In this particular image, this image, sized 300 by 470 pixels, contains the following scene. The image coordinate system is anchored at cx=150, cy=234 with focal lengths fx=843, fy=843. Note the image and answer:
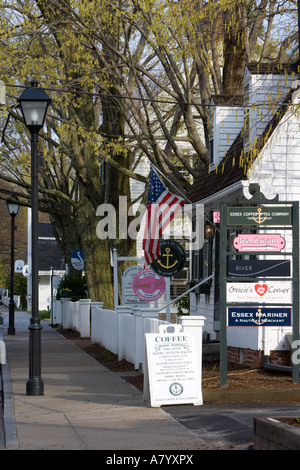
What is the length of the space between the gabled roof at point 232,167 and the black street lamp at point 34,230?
328cm

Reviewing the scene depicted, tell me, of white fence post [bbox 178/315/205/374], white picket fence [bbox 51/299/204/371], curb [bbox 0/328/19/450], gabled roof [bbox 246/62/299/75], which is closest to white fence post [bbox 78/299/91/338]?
white picket fence [bbox 51/299/204/371]

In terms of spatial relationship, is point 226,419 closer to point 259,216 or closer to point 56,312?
point 259,216

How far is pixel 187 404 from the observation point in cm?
1251

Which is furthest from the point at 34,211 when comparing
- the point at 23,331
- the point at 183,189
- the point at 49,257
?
the point at 49,257

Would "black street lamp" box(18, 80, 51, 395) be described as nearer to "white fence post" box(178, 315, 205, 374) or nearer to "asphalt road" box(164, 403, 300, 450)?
"white fence post" box(178, 315, 205, 374)

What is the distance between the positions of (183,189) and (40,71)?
16.0 ft

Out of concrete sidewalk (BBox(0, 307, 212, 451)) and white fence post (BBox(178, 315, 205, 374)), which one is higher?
white fence post (BBox(178, 315, 205, 374))

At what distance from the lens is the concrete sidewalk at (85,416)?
31.0ft

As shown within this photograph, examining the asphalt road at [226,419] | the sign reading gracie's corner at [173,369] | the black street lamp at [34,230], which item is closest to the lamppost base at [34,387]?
the black street lamp at [34,230]

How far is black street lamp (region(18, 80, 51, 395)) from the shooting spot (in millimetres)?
13977

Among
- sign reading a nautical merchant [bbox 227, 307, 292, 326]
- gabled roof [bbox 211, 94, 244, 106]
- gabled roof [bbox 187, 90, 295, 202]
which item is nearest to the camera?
sign reading a nautical merchant [bbox 227, 307, 292, 326]

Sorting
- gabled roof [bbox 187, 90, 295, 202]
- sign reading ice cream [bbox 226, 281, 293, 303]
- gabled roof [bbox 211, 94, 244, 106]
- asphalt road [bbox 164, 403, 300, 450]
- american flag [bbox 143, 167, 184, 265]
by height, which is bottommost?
asphalt road [bbox 164, 403, 300, 450]

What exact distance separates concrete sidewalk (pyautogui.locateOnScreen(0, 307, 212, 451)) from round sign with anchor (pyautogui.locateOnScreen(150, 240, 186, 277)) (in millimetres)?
2569
